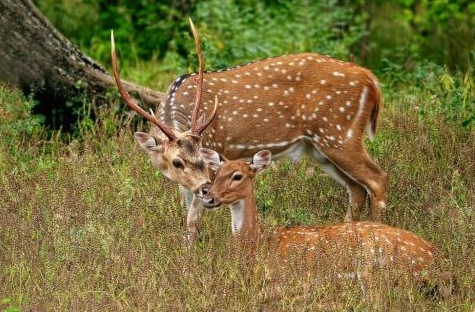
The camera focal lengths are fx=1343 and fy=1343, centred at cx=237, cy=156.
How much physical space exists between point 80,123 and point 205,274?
356 centimetres

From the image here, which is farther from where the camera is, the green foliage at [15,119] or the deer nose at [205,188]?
the green foliage at [15,119]

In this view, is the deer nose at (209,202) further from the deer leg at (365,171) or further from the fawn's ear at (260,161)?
the deer leg at (365,171)

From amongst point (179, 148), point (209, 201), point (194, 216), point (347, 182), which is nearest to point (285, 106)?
point (347, 182)

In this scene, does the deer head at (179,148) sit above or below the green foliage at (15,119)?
above

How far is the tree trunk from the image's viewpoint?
1055 cm

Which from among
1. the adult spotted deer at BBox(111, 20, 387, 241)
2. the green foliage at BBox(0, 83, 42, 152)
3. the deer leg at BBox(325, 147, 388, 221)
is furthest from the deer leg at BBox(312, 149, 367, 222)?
the green foliage at BBox(0, 83, 42, 152)

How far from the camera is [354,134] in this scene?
9.16 meters

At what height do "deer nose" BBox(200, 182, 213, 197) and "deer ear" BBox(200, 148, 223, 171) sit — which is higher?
"deer ear" BBox(200, 148, 223, 171)

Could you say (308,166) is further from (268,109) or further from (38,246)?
(38,246)

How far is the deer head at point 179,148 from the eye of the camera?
841cm

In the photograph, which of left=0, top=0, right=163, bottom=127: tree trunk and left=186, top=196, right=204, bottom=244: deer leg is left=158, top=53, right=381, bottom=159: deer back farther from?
left=0, top=0, right=163, bottom=127: tree trunk

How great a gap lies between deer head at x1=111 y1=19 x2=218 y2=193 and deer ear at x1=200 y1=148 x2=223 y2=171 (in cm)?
16

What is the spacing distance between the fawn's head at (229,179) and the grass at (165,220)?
0.92ft

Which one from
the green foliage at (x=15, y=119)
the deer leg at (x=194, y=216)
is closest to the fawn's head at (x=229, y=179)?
the deer leg at (x=194, y=216)
